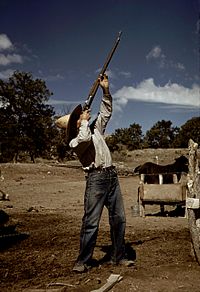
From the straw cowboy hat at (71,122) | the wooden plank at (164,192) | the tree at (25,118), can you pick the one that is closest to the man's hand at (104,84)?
the straw cowboy hat at (71,122)

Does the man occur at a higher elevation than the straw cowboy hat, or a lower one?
lower

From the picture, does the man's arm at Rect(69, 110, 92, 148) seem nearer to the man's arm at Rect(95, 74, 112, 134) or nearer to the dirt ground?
the man's arm at Rect(95, 74, 112, 134)

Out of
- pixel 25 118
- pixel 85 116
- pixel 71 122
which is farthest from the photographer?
pixel 25 118

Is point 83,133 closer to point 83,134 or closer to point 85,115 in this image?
point 83,134

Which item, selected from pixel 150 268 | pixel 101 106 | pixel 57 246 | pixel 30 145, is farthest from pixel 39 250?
pixel 30 145

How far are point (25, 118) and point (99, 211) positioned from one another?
30479mm

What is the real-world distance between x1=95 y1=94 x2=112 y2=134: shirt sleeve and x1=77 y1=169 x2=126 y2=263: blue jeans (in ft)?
1.89

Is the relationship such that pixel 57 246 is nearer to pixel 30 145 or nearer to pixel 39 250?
pixel 39 250

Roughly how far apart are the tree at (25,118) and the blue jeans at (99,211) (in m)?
28.8

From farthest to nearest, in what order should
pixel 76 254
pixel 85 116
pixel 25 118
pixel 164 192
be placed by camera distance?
1. pixel 25 118
2. pixel 164 192
3. pixel 76 254
4. pixel 85 116

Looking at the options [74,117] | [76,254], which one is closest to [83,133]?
[74,117]

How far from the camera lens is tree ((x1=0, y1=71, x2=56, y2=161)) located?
3281 cm

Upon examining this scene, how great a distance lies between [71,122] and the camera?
4.49 meters

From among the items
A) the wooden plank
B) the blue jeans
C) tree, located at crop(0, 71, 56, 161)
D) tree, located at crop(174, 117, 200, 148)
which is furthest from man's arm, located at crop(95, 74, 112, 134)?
tree, located at crop(174, 117, 200, 148)
